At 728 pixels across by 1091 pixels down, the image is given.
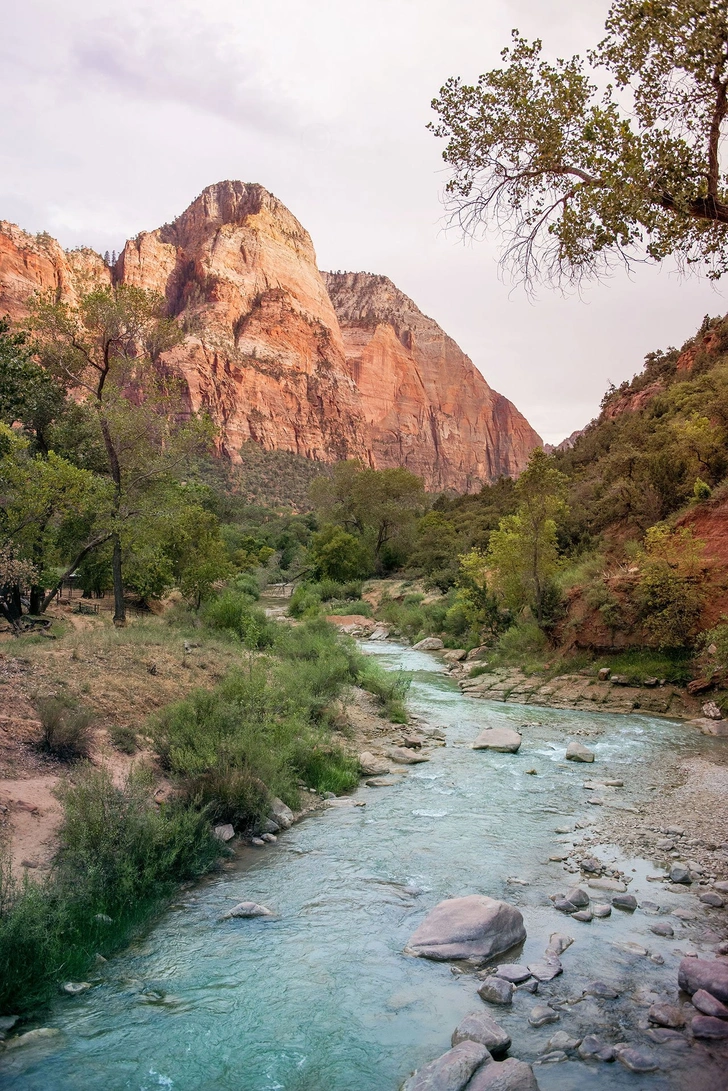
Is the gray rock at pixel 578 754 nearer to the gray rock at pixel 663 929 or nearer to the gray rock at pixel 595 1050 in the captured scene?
the gray rock at pixel 663 929

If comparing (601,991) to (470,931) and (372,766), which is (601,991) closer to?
(470,931)

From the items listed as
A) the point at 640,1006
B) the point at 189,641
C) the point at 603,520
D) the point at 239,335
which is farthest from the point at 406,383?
the point at 640,1006

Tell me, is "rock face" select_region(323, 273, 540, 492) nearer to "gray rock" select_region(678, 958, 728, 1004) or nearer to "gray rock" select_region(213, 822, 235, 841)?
"gray rock" select_region(213, 822, 235, 841)

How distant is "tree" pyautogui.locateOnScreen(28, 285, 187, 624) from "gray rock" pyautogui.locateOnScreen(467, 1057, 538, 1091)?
13267 mm

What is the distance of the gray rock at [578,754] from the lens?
1051 centimetres

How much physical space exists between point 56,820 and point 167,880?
1262 mm

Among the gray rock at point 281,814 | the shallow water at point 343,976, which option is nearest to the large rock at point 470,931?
the shallow water at point 343,976

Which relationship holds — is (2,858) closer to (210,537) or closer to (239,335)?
(210,537)

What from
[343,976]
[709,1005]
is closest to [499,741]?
[343,976]

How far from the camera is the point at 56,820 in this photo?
251 inches

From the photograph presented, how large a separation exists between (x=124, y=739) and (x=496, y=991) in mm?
5558

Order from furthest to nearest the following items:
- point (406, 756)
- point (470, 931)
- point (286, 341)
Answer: point (286, 341), point (406, 756), point (470, 931)

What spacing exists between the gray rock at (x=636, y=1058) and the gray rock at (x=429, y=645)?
787 inches

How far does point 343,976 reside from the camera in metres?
4.77
